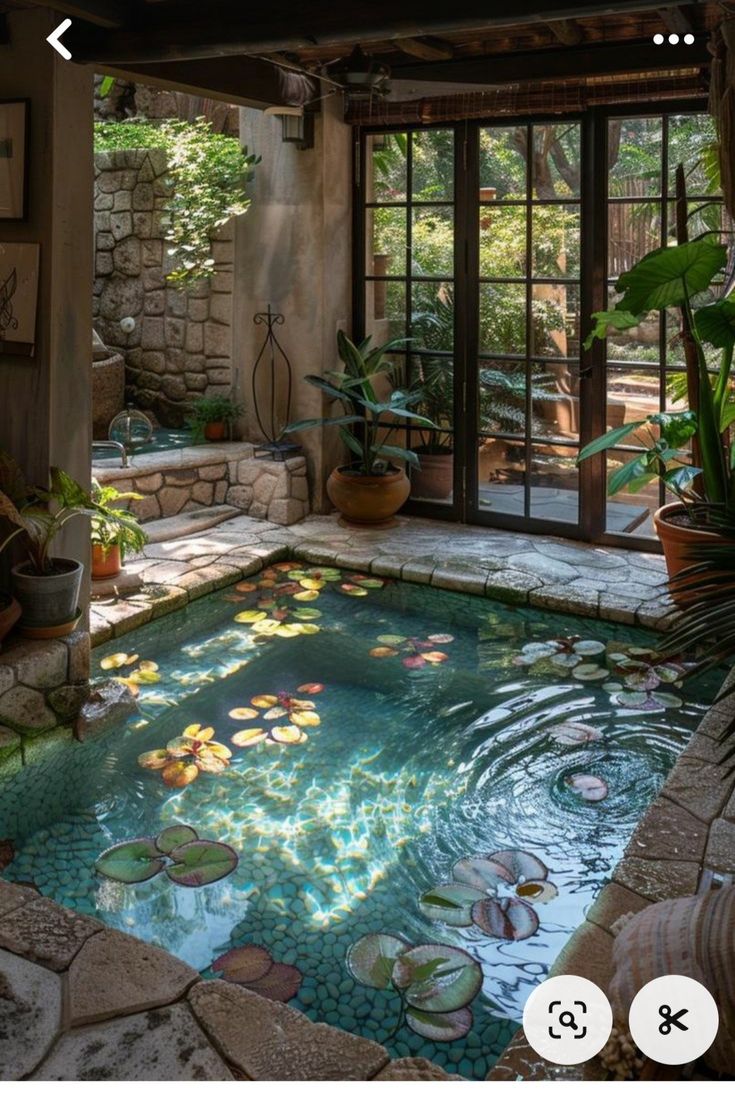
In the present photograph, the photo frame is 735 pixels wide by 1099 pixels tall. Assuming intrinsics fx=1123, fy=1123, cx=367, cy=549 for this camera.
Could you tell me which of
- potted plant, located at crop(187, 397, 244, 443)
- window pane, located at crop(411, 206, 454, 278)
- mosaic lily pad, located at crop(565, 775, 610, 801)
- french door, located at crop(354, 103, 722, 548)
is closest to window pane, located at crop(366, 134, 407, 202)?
french door, located at crop(354, 103, 722, 548)

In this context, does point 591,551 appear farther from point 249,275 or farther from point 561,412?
point 249,275

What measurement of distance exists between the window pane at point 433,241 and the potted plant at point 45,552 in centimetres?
314

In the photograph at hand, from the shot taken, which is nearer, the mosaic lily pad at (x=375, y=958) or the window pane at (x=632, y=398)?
the mosaic lily pad at (x=375, y=958)

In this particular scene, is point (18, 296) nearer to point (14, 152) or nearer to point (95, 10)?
point (14, 152)

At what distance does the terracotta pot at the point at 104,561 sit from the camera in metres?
5.27

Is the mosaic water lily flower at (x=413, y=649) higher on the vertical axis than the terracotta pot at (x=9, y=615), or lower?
lower

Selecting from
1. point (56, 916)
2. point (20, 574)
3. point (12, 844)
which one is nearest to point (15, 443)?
point (20, 574)

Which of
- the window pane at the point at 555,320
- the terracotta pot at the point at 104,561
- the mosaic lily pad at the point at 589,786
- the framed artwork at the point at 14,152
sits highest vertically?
the framed artwork at the point at 14,152

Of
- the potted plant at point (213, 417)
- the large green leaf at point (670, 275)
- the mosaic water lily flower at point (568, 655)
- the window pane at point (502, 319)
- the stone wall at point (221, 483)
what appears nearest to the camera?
the mosaic water lily flower at point (568, 655)

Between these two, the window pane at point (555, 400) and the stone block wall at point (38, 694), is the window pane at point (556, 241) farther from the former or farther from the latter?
the stone block wall at point (38, 694)

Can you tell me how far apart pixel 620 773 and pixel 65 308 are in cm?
254

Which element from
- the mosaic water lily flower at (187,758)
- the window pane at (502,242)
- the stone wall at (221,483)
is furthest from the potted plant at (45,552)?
the window pane at (502,242)

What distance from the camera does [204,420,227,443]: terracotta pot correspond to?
23.3ft

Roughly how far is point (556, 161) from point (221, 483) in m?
2.66
